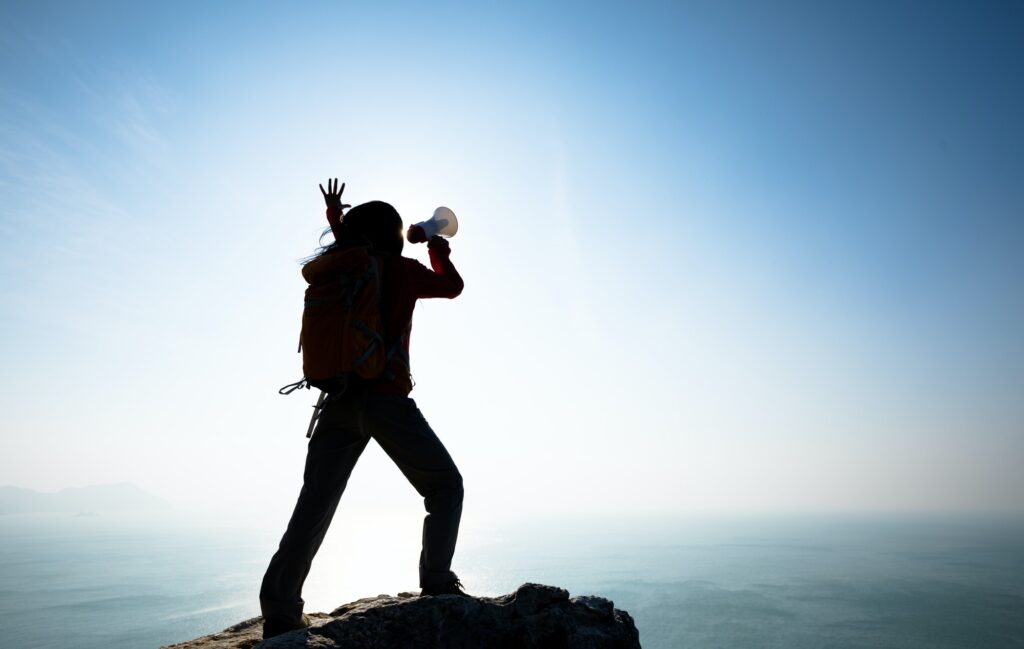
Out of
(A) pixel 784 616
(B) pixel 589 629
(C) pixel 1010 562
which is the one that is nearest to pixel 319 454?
(B) pixel 589 629

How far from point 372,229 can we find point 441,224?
1.87 feet

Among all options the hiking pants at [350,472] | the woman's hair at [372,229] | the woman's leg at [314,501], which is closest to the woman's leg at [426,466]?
the hiking pants at [350,472]

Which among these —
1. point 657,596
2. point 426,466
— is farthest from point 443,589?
point 657,596

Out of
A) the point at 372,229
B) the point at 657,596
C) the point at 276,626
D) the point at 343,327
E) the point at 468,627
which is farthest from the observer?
the point at 657,596

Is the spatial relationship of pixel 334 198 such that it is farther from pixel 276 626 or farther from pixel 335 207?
pixel 276 626

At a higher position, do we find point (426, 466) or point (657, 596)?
point (426, 466)

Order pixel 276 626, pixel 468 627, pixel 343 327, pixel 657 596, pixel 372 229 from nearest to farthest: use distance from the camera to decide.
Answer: pixel 468 627, pixel 276 626, pixel 343 327, pixel 372 229, pixel 657 596

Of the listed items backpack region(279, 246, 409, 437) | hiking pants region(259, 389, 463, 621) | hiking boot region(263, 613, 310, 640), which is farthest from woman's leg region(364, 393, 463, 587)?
hiking boot region(263, 613, 310, 640)

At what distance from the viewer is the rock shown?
2732 millimetres

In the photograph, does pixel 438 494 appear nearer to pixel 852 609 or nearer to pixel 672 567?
pixel 852 609

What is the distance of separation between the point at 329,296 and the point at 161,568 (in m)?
215

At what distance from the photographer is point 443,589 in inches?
130

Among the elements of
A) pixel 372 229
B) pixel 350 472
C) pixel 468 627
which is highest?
→ pixel 372 229

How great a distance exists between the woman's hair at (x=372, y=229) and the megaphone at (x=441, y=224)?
0.18m
